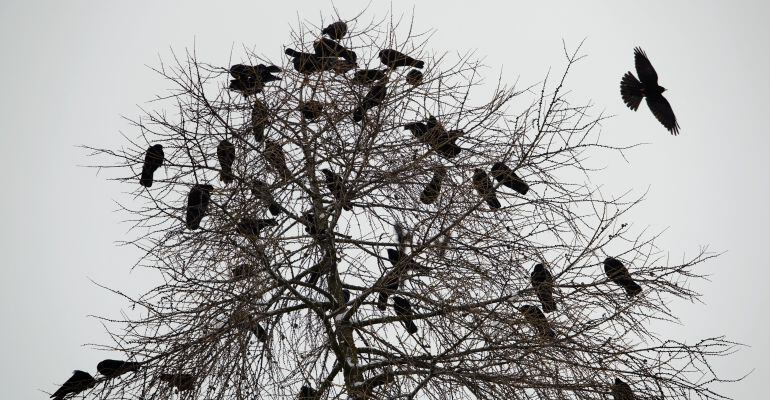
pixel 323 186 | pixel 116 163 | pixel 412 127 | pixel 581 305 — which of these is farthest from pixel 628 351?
pixel 116 163

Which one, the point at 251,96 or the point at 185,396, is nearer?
the point at 185,396

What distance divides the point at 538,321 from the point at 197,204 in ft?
7.83

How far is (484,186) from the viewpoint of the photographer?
18.7 feet

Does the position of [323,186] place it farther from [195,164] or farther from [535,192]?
[535,192]

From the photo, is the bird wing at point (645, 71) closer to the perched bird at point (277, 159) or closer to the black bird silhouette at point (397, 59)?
the black bird silhouette at point (397, 59)

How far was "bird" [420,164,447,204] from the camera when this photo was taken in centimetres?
593

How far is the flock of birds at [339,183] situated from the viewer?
5281 mm

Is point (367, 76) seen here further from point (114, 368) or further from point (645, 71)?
point (645, 71)

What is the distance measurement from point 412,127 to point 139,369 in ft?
8.36

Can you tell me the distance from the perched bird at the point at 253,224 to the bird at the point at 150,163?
0.86m

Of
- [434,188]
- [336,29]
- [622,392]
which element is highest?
[336,29]

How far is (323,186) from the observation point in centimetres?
Answer: 641

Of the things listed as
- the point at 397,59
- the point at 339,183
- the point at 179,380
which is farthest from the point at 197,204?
the point at 397,59

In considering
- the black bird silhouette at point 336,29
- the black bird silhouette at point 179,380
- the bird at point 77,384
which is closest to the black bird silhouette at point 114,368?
the bird at point 77,384
